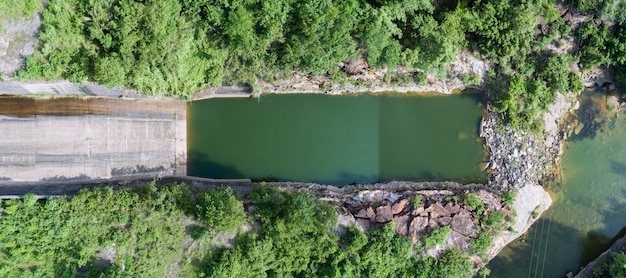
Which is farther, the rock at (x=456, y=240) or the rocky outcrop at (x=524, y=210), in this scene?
the rocky outcrop at (x=524, y=210)

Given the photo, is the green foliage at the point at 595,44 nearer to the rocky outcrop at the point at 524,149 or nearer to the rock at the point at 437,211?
the rocky outcrop at the point at 524,149

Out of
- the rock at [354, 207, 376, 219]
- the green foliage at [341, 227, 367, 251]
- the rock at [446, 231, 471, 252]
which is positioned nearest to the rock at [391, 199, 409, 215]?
the rock at [354, 207, 376, 219]

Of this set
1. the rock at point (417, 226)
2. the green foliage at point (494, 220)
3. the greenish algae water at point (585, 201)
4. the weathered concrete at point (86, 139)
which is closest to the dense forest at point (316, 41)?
the weathered concrete at point (86, 139)

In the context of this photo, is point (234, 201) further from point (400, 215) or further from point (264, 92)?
point (400, 215)

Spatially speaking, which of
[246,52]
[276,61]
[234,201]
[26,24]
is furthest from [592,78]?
[26,24]

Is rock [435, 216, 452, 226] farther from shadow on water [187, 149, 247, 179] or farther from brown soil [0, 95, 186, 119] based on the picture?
brown soil [0, 95, 186, 119]

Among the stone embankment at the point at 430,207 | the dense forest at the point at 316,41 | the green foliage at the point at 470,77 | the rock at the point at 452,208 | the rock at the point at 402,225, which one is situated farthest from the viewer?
the green foliage at the point at 470,77
